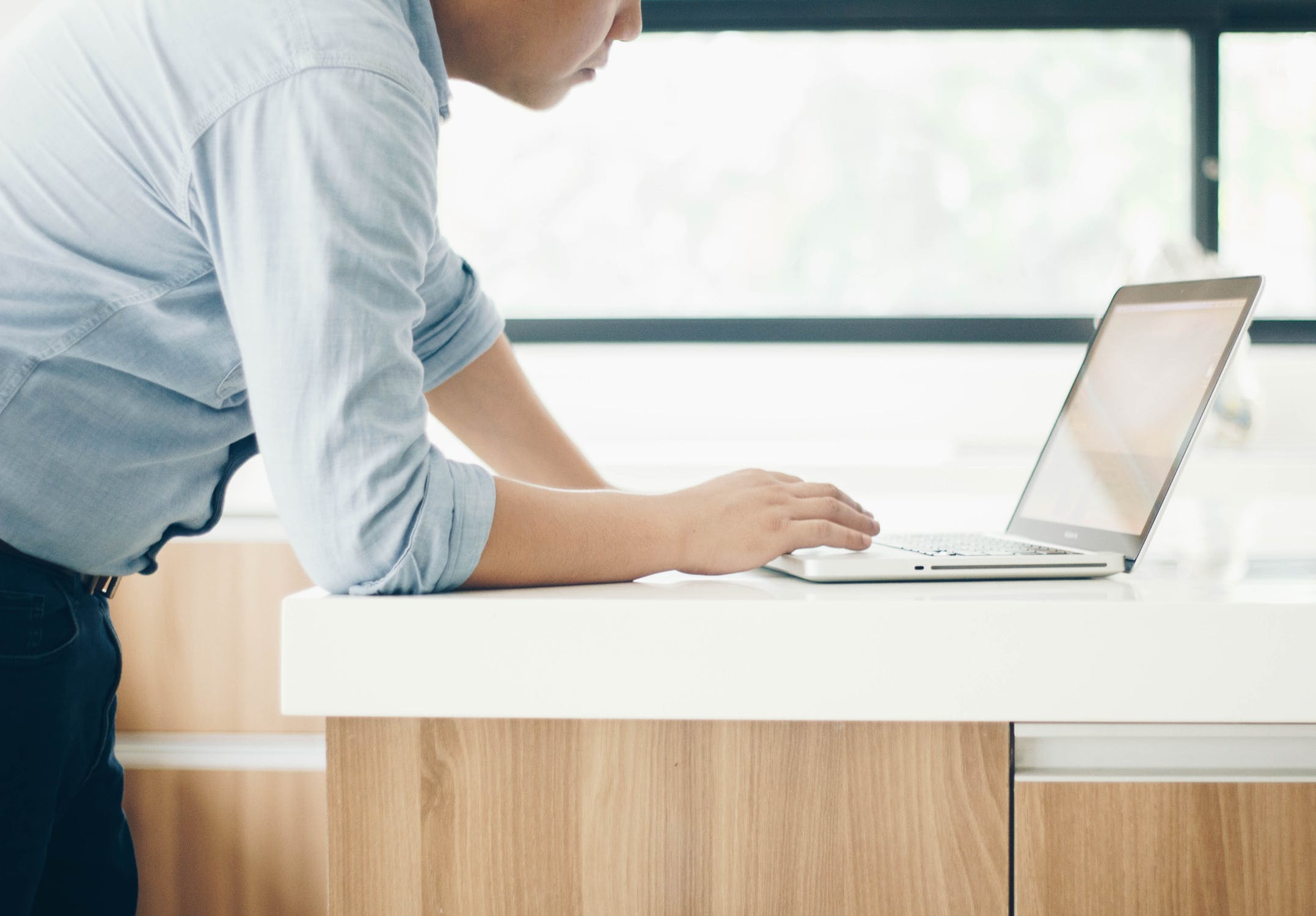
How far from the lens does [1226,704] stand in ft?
1.96

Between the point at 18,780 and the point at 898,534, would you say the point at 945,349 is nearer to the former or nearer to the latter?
the point at 898,534

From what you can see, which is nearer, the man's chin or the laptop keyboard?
the laptop keyboard

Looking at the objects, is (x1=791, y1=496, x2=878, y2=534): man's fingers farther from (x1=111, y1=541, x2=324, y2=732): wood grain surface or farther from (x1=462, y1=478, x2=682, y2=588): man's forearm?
(x1=111, y1=541, x2=324, y2=732): wood grain surface

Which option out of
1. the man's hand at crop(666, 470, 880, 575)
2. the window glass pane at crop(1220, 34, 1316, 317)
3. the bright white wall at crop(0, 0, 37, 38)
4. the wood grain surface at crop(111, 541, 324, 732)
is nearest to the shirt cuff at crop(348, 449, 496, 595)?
the man's hand at crop(666, 470, 880, 575)

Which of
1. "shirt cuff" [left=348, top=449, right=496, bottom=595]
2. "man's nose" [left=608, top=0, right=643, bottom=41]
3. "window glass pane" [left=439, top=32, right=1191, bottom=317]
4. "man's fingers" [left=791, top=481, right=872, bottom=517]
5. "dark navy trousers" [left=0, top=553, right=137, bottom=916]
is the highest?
"window glass pane" [left=439, top=32, right=1191, bottom=317]

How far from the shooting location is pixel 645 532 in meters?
0.70

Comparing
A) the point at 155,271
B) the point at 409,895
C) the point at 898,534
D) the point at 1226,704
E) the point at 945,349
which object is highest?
the point at 945,349

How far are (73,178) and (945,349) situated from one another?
1959 millimetres

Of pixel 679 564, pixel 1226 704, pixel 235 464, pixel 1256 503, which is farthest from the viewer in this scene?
pixel 1256 503

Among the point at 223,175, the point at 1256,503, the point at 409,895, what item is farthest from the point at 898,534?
the point at 1256,503

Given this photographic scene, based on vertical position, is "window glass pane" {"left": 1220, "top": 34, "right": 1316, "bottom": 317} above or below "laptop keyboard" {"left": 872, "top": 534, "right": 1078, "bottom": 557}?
above

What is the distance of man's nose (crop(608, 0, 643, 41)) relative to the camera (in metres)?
0.92

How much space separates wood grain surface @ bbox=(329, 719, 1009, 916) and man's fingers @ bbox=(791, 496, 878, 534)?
0.52 feet

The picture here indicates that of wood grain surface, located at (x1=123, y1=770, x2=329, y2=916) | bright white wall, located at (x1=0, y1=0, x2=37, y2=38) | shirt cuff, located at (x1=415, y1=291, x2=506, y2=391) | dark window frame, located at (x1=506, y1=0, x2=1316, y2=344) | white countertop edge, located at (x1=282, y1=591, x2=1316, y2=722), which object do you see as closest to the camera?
white countertop edge, located at (x1=282, y1=591, x2=1316, y2=722)
